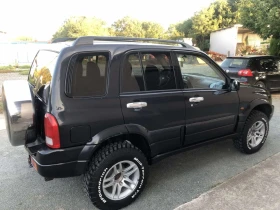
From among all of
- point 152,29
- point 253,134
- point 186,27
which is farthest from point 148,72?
point 152,29

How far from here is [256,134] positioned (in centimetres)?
408

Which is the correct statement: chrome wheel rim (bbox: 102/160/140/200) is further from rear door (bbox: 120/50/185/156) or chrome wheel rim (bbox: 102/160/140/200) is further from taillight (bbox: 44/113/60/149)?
taillight (bbox: 44/113/60/149)

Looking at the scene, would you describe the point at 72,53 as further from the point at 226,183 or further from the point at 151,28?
the point at 151,28

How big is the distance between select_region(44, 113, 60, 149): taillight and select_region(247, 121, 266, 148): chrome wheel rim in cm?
295

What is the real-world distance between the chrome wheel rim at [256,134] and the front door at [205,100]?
1.54ft

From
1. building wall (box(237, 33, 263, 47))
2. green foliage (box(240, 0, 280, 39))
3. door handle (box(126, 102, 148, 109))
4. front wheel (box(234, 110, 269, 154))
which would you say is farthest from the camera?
building wall (box(237, 33, 263, 47))

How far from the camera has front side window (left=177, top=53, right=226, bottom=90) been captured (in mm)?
3203

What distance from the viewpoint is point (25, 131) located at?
95.6 inches

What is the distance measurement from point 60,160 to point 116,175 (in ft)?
2.10

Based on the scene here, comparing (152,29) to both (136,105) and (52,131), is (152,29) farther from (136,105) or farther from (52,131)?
(52,131)

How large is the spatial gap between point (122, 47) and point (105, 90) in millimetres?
501

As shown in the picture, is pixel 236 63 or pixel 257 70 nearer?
pixel 257 70

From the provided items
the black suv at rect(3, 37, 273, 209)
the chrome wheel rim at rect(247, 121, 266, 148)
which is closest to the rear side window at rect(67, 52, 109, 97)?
the black suv at rect(3, 37, 273, 209)

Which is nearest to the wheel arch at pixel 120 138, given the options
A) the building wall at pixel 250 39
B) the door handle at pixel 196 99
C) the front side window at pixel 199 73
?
the door handle at pixel 196 99
